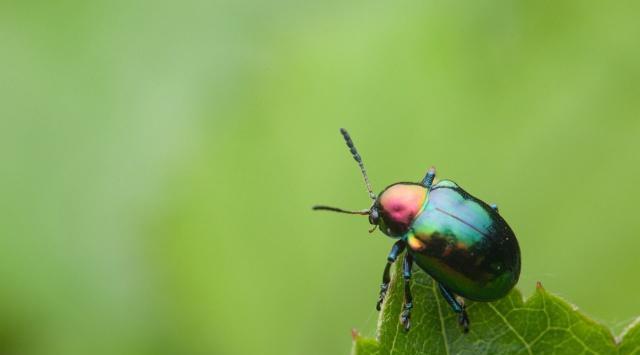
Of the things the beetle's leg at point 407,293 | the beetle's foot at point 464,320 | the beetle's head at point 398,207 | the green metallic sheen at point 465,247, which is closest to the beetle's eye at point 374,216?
the beetle's head at point 398,207

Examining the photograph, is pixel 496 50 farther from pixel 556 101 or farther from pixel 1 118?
pixel 1 118

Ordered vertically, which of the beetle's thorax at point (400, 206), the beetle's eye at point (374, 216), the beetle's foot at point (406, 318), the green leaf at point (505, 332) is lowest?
the green leaf at point (505, 332)

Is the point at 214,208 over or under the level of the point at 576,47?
under

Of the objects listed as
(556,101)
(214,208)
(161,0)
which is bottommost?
(214,208)

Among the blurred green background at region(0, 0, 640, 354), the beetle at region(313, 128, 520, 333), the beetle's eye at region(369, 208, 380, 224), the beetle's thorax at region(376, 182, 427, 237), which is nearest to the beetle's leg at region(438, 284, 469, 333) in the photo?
the beetle at region(313, 128, 520, 333)

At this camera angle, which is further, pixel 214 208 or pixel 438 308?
pixel 214 208

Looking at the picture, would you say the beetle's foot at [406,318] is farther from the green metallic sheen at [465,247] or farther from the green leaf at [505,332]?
the green metallic sheen at [465,247]

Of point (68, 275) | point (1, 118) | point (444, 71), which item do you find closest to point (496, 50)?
point (444, 71)

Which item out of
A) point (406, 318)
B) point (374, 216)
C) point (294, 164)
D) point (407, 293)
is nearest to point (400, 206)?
point (374, 216)
